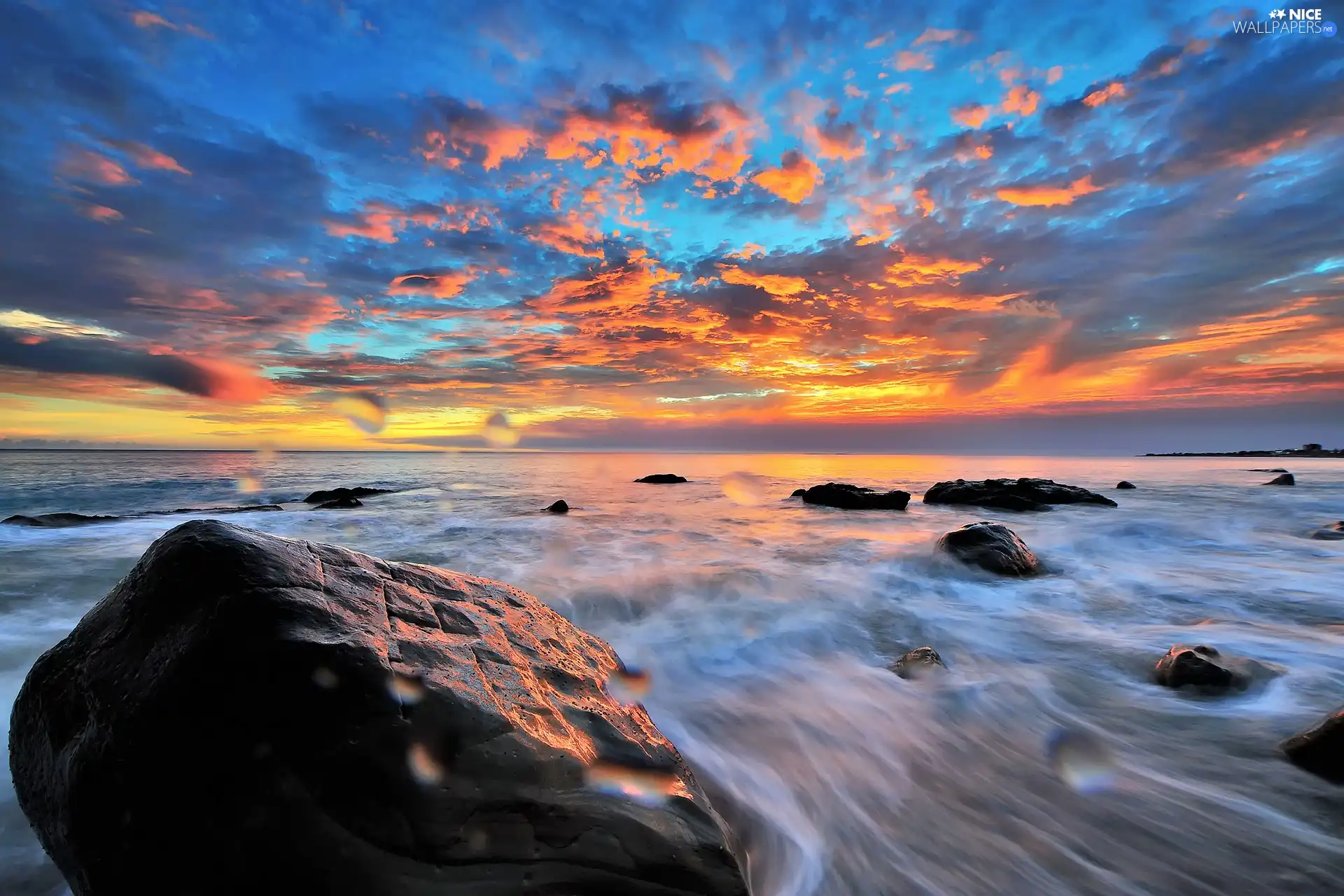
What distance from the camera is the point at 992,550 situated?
8992 millimetres

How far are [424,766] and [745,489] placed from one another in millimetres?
29038

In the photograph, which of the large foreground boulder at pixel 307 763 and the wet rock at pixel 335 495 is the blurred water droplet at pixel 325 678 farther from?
the wet rock at pixel 335 495

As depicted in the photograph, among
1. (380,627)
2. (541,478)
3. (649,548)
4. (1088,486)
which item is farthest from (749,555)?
(541,478)

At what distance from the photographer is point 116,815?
1911mm

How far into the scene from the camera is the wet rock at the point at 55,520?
13.9 m

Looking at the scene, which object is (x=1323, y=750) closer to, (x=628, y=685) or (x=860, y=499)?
(x=628, y=685)

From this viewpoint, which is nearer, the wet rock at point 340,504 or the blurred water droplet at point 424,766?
the blurred water droplet at point 424,766

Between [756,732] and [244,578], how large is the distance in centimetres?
362

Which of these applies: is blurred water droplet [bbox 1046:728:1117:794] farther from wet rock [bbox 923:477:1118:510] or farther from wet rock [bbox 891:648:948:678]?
wet rock [bbox 923:477:1118:510]

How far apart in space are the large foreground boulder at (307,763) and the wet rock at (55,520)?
1727 cm

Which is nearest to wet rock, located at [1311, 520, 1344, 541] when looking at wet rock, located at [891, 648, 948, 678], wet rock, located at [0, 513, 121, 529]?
wet rock, located at [891, 648, 948, 678]

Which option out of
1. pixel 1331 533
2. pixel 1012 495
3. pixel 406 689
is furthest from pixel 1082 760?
pixel 1012 495

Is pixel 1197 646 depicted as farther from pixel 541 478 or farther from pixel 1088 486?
pixel 541 478

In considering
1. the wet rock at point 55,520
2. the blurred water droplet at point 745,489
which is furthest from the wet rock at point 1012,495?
the wet rock at point 55,520
